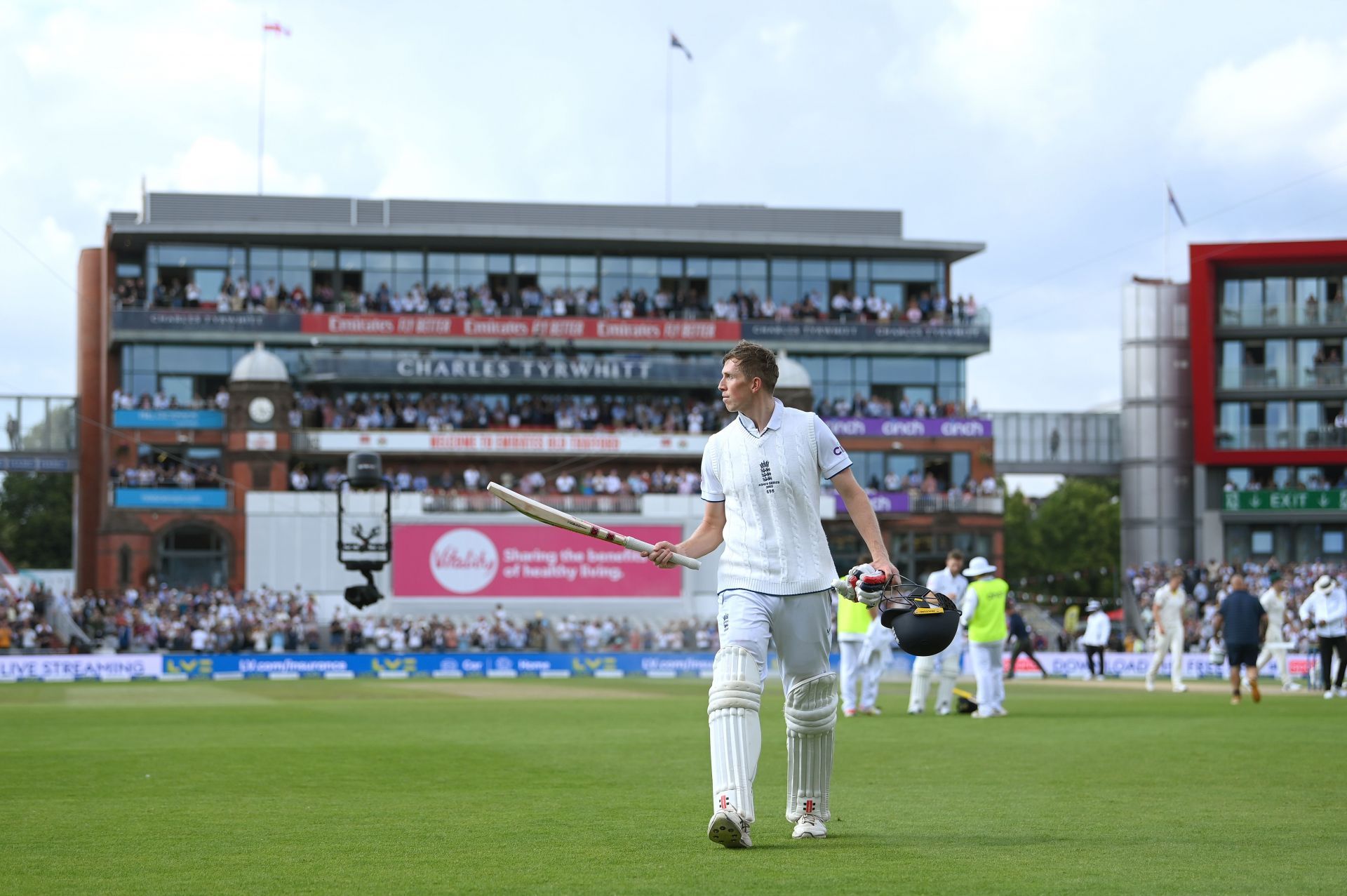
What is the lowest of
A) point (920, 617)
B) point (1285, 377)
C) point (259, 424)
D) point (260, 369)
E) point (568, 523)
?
point (920, 617)

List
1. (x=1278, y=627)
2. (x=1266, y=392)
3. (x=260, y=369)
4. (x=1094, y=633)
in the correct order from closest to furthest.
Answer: (x=1278, y=627)
(x=1094, y=633)
(x=260, y=369)
(x=1266, y=392)

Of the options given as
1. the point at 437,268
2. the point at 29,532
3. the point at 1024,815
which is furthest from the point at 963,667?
the point at 29,532

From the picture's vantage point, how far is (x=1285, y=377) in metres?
73.9

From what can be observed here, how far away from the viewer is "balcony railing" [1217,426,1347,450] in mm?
73062

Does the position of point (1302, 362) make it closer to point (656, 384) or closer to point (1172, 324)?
point (1172, 324)

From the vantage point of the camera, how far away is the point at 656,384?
67000mm

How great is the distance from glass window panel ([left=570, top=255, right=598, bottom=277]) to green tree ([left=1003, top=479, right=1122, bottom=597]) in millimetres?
36687

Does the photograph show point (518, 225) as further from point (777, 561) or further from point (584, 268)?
point (777, 561)

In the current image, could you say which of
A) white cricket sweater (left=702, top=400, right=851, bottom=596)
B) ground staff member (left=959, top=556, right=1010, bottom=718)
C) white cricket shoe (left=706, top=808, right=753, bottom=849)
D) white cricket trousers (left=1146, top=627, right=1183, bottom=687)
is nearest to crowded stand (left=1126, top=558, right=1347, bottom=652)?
white cricket trousers (left=1146, top=627, right=1183, bottom=687)

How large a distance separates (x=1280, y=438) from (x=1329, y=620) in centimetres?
5058

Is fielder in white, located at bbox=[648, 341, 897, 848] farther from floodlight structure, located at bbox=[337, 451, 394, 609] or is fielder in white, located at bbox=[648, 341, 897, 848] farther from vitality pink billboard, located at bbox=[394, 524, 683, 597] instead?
vitality pink billboard, located at bbox=[394, 524, 683, 597]

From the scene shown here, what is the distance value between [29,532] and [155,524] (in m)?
34.2

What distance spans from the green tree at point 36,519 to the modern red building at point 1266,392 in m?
59.6

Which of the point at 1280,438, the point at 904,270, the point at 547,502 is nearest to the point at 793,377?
the point at 904,270
